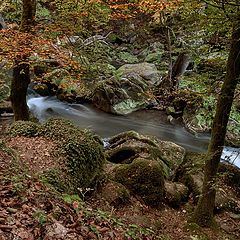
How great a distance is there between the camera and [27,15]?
9109 millimetres

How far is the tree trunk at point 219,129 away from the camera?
5668 mm

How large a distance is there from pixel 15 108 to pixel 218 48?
19.3ft

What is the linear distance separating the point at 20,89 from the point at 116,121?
6.33 metres

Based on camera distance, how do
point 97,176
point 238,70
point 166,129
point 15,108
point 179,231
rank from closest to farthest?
point 238,70
point 179,231
point 97,176
point 15,108
point 166,129

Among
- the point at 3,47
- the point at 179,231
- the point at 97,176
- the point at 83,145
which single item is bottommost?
the point at 179,231

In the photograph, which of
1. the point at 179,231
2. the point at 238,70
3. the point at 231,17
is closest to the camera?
the point at 231,17

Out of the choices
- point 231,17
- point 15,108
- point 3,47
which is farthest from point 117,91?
point 231,17

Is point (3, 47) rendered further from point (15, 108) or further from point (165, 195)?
point (165, 195)

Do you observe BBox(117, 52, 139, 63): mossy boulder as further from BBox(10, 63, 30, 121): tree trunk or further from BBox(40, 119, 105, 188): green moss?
BBox(40, 119, 105, 188): green moss

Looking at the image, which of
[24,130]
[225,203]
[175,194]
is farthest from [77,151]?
[225,203]

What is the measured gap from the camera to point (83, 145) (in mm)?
7086

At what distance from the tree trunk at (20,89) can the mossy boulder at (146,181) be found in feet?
12.7

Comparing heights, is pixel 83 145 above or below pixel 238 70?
below

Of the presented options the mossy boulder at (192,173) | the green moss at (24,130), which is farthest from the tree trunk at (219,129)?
the green moss at (24,130)
